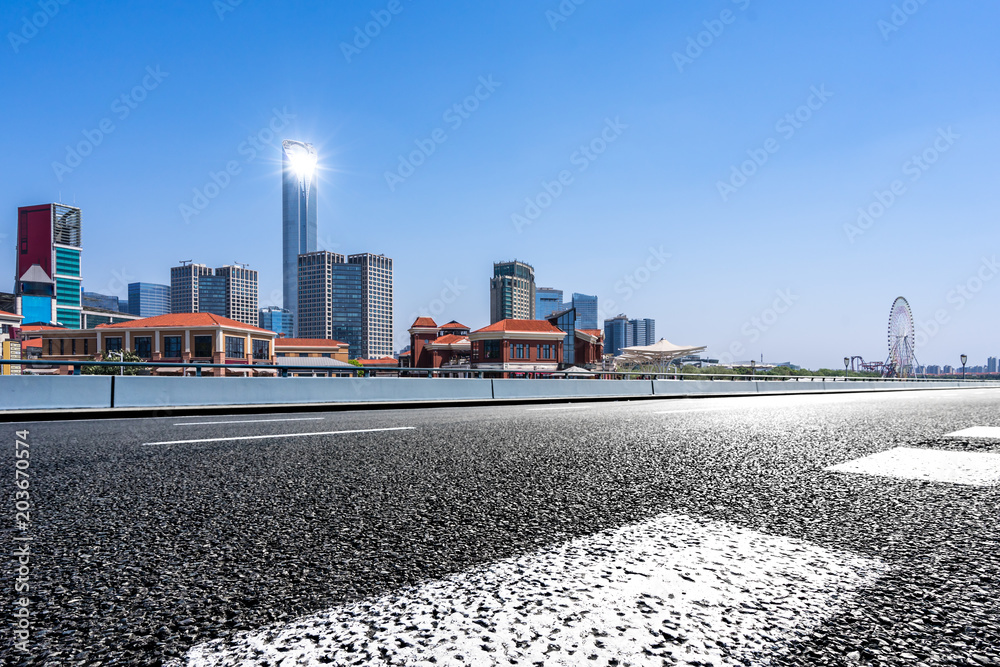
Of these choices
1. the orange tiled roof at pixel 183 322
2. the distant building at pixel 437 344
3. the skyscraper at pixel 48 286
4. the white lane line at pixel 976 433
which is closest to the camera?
the white lane line at pixel 976 433

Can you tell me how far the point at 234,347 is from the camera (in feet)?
272

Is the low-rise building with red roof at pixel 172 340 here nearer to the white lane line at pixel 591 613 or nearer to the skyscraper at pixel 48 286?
the white lane line at pixel 591 613

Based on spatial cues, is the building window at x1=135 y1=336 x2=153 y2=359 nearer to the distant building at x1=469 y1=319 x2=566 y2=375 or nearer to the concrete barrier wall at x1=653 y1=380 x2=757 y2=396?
the distant building at x1=469 y1=319 x2=566 y2=375

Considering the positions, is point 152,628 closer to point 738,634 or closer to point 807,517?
point 738,634

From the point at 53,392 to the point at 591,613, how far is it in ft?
42.0

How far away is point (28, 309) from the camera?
17588 cm

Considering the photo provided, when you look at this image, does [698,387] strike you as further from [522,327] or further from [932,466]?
[522,327]

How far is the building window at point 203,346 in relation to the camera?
7862cm

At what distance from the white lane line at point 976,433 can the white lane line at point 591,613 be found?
549 centimetres

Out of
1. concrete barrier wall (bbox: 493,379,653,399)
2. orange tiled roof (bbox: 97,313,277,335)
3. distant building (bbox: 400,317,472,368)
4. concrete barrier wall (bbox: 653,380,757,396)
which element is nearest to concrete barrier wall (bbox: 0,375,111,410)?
concrete barrier wall (bbox: 493,379,653,399)

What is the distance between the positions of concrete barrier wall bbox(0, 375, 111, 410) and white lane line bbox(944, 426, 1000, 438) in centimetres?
1360

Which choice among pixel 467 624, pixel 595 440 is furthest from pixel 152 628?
pixel 595 440

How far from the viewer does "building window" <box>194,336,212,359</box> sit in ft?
258

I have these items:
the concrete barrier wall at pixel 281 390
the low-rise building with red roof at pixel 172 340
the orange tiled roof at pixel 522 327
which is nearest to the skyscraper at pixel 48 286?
the low-rise building with red roof at pixel 172 340
